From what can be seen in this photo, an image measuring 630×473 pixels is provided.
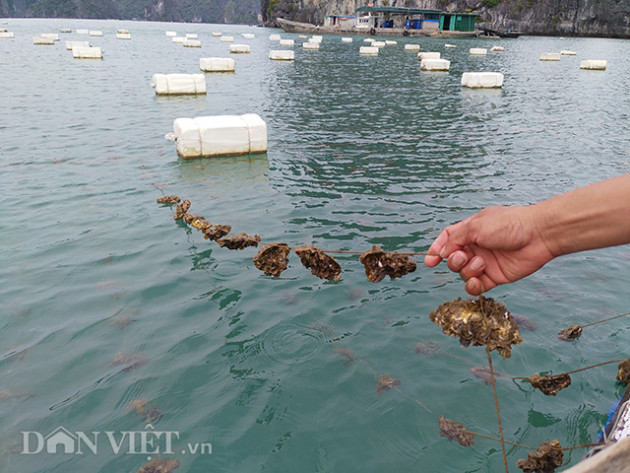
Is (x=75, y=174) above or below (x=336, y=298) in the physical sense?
above

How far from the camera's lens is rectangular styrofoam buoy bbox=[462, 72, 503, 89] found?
30.3m

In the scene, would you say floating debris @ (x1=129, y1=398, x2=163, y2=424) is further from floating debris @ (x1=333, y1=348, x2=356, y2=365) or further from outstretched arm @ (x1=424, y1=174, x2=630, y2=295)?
outstretched arm @ (x1=424, y1=174, x2=630, y2=295)

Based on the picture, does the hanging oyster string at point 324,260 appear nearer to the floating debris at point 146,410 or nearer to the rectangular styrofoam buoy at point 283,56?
the floating debris at point 146,410

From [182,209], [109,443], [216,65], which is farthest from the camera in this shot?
[216,65]

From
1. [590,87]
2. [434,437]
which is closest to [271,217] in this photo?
[434,437]

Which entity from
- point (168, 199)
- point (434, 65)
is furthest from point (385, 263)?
point (434, 65)

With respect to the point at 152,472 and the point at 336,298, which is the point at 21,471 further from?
the point at 336,298

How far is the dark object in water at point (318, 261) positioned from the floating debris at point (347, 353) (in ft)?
4.88

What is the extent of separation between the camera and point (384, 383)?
5652 millimetres

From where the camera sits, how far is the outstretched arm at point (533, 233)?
2.74 metres

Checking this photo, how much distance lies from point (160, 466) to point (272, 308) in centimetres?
298

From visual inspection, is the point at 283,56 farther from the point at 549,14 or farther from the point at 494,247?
the point at 549,14

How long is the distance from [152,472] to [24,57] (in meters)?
48.3

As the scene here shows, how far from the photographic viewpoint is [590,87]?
1273 inches
